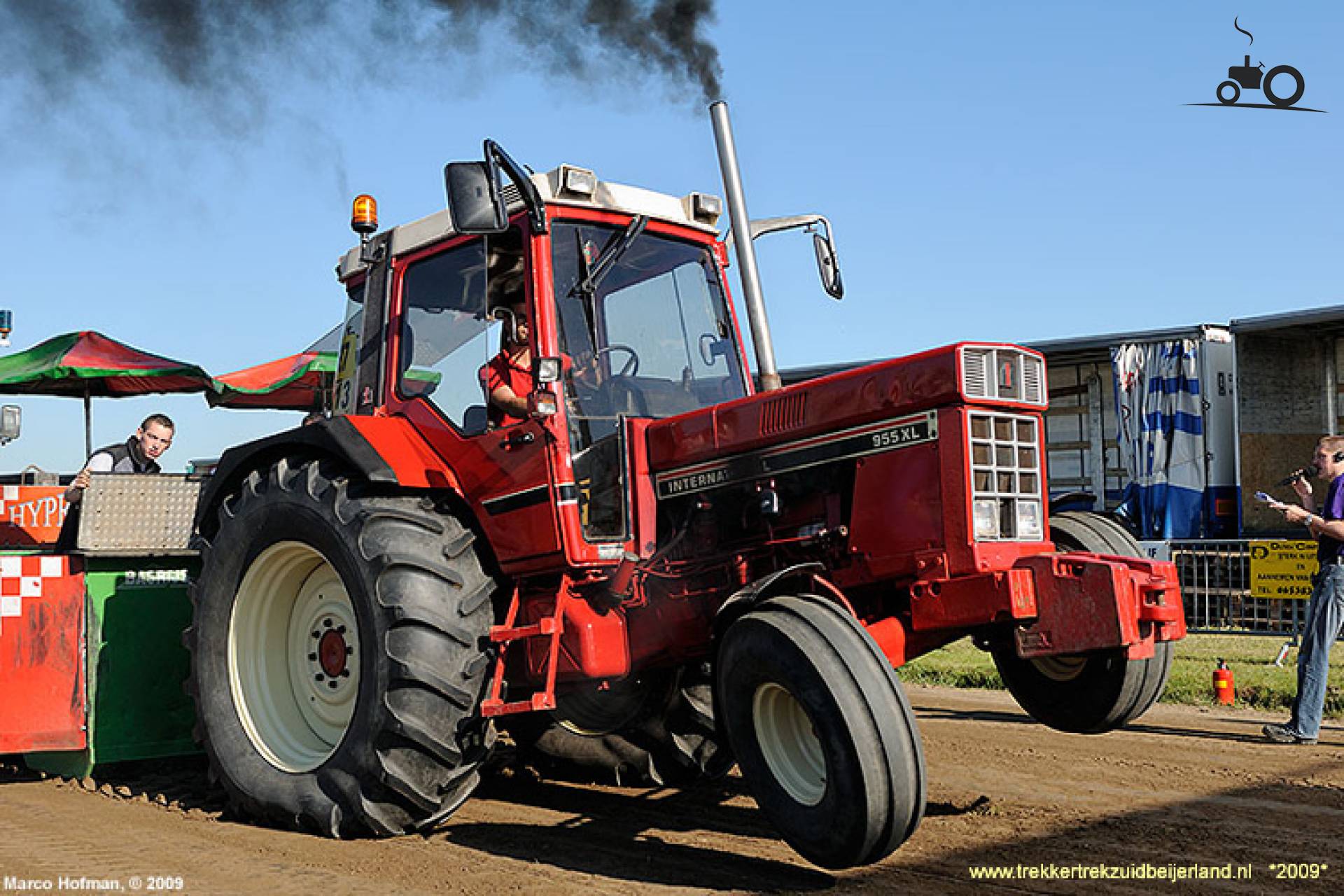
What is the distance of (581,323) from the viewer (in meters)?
5.31

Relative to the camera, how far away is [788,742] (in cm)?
440

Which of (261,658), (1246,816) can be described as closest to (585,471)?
(261,658)

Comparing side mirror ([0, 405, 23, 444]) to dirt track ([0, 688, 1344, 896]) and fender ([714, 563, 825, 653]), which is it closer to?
dirt track ([0, 688, 1344, 896])

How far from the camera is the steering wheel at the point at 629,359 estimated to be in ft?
17.7

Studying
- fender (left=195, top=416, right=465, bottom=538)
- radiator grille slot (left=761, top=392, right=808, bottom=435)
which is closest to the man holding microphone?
radiator grille slot (left=761, top=392, right=808, bottom=435)

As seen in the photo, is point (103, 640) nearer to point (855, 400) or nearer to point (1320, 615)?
point (855, 400)

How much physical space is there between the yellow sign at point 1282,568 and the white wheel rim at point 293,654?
7.95 meters

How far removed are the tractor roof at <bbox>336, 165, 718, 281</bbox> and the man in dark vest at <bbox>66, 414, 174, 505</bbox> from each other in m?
2.92

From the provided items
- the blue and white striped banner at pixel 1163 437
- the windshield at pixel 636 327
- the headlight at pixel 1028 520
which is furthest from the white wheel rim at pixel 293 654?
the blue and white striped banner at pixel 1163 437

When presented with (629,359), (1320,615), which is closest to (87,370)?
(629,359)

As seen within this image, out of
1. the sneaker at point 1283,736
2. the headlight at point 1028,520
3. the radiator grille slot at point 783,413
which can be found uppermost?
the radiator grille slot at point 783,413

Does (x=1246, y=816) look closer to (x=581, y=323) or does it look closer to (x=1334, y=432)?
(x=581, y=323)

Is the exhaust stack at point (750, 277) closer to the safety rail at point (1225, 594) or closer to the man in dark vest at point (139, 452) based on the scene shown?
the man in dark vest at point (139, 452)

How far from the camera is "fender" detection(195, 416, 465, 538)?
524 centimetres
